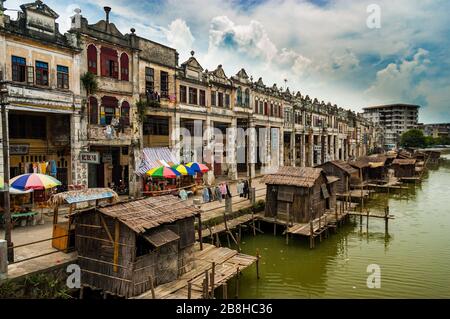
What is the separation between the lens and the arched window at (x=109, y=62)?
2425cm

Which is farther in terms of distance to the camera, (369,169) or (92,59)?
(369,169)

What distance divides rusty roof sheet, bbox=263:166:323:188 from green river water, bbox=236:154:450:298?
12.8 feet

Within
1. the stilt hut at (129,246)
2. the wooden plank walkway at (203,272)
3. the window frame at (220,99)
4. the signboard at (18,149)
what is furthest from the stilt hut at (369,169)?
the signboard at (18,149)

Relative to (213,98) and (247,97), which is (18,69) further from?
(247,97)

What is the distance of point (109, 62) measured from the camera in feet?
81.1

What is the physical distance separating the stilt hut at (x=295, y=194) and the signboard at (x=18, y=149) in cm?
1677

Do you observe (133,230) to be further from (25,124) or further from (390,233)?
(390,233)

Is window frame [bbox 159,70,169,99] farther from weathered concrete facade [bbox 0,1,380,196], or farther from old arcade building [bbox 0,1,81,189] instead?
old arcade building [bbox 0,1,81,189]

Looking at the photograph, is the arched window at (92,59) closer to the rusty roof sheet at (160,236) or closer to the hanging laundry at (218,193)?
the hanging laundry at (218,193)

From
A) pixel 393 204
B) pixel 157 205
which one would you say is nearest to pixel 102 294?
pixel 157 205

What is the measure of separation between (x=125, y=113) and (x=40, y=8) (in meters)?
8.67

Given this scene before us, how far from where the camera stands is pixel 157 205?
14.7 metres

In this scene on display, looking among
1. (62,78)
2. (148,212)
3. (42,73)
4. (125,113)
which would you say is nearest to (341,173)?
(125,113)

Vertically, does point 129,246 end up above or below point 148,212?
below
